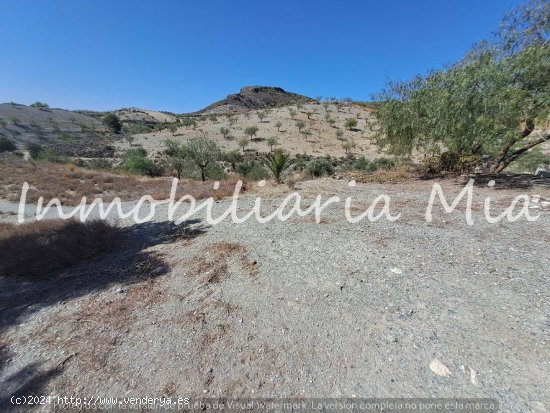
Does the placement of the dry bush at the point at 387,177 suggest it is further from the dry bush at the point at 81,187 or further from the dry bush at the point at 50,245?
the dry bush at the point at 50,245

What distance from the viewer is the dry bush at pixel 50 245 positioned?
16.2 feet

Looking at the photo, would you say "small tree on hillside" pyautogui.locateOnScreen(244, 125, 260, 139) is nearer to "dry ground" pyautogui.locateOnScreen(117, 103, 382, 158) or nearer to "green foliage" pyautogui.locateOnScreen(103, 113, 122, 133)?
"dry ground" pyautogui.locateOnScreen(117, 103, 382, 158)

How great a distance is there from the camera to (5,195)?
12422mm

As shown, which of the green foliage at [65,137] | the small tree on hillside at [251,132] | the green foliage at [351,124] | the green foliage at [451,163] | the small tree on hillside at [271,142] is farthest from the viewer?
the green foliage at [351,124]

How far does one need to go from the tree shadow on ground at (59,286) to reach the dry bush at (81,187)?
500 centimetres

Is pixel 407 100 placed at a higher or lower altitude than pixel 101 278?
higher

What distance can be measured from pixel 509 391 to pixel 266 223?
16.9ft

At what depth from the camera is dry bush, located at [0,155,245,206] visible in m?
11.5

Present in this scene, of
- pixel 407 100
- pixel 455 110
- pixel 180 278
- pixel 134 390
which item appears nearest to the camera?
pixel 134 390

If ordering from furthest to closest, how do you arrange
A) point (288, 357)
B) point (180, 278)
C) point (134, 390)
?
1. point (180, 278)
2. point (288, 357)
3. point (134, 390)

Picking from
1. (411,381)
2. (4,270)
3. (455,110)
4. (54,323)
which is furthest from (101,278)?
(455,110)

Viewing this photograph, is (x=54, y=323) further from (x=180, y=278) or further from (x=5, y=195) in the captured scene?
(x=5, y=195)

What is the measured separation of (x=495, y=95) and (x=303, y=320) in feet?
28.6

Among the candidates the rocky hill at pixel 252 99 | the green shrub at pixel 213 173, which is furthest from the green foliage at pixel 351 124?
the rocky hill at pixel 252 99
